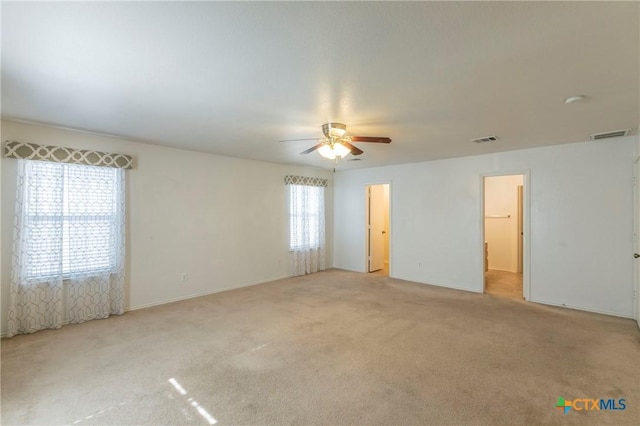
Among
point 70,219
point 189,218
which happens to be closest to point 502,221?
point 189,218

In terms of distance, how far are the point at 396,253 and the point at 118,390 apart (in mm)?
5163

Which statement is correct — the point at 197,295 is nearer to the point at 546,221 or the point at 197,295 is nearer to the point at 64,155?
the point at 64,155

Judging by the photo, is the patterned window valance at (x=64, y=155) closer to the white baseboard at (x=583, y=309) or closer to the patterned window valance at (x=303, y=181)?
the patterned window valance at (x=303, y=181)

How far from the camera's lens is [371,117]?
10.3 feet

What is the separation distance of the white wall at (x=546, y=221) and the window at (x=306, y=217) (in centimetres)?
165

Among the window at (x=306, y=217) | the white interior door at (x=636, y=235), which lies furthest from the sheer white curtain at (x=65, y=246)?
the white interior door at (x=636, y=235)

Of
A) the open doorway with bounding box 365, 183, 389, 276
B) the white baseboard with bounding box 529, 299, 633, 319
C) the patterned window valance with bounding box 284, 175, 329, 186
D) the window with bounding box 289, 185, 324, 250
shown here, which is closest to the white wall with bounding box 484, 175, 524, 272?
the open doorway with bounding box 365, 183, 389, 276

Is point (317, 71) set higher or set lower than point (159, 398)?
higher

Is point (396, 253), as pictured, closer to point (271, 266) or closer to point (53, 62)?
point (271, 266)

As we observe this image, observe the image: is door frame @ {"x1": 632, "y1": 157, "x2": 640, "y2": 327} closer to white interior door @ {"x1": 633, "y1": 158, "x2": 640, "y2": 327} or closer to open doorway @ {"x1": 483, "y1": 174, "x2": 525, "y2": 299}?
white interior door @ {"x1": 633, "y1": 158, "x2": 640, "y2": 327}

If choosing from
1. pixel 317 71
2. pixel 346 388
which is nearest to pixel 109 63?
pixel 317 71

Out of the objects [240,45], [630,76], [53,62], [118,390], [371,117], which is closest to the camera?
[240,45]

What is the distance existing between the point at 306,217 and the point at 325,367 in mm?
4216

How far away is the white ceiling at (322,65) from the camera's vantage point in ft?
5.08
